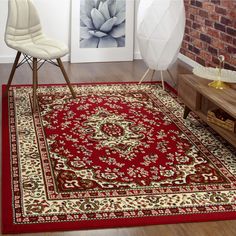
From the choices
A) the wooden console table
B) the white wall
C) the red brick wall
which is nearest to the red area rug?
the wooden console table

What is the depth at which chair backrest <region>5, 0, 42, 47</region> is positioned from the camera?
4.16 m

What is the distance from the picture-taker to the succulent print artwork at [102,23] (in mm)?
5496

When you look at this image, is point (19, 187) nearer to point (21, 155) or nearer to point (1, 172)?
point (1, 172)

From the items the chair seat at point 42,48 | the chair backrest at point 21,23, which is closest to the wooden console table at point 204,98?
the chair seat at point 42,48

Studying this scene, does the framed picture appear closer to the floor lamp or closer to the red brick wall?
the red brick wall

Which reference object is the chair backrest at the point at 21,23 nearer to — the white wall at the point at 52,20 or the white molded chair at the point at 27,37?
the white molded chair at the point at 27,37

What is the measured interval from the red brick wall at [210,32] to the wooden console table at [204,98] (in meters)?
0.88

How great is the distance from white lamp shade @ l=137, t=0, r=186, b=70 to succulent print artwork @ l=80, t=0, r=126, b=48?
108 centimetres

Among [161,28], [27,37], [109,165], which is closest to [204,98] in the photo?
[109,165]

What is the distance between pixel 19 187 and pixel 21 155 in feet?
1.44

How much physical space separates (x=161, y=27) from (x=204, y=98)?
3.53 ft

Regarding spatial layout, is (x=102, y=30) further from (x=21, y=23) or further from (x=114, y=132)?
(x=114, y=132)

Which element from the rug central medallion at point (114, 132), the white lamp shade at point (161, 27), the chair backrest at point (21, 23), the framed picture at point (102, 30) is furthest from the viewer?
the framed picture at point (102, 30)

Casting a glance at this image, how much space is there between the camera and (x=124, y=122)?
12.5ft
